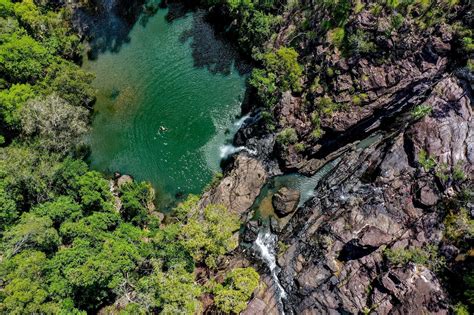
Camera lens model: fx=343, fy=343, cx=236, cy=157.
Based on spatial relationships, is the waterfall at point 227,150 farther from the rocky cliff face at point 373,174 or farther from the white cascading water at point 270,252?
the white cascading water at point 270,252

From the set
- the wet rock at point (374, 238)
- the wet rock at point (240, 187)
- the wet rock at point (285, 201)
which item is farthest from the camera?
the wet rock at point (240, 187)

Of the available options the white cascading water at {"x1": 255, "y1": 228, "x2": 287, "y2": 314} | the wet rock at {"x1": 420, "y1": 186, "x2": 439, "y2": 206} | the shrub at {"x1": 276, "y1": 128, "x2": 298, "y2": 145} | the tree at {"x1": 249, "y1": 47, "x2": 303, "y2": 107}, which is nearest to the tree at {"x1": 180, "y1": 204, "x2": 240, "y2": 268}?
the white cascading water at {"x1": 255, "y1": 228, "x2": 287, "y2": 314}

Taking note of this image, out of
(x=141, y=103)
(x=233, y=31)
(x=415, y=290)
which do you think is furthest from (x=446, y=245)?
(x=141, y=103)

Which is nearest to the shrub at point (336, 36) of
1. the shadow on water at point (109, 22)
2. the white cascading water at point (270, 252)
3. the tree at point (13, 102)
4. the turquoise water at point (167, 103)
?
the turquoise water at point (167, 103)

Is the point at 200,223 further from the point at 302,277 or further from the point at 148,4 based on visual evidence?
the point at 148,4

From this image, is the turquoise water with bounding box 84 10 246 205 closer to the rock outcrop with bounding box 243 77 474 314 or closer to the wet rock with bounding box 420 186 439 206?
the rock outcrop with bounding box 243 77 474 314

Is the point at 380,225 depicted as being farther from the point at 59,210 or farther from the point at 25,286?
the point at 25,286
